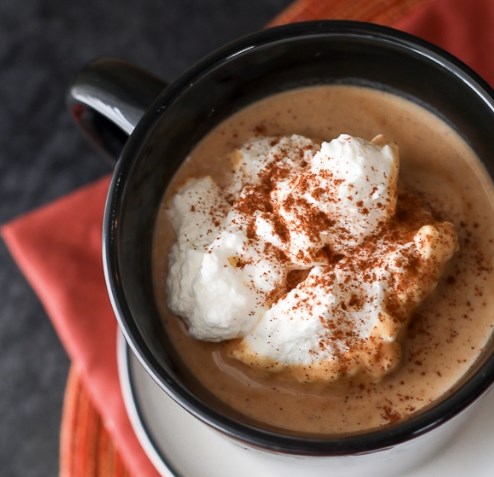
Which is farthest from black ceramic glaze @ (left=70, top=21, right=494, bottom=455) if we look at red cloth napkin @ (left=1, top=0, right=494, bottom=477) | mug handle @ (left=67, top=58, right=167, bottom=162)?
red cloth napkin @ (left=1, top=0, right=494, bottom=477)

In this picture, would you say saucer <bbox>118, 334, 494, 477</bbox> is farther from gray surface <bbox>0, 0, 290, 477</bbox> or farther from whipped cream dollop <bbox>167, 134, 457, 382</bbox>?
gray surface <bbox>0, 0, 290, 477</bbox>

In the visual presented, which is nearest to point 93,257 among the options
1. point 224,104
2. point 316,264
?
point 224,104

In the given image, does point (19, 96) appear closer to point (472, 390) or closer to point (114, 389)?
point (114, 389)

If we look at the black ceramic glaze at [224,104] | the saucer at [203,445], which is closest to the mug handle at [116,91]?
the black ceramic glaze at [224,104]

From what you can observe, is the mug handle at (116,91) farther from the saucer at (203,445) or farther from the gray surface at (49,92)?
the gray surface at (49,92)

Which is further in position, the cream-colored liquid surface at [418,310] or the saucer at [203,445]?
the saucer at [203,445]

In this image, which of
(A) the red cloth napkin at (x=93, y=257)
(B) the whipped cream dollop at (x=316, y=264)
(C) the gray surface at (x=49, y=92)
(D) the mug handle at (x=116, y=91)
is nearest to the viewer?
(B) the whipped cream dollop at (x=316, y=264)

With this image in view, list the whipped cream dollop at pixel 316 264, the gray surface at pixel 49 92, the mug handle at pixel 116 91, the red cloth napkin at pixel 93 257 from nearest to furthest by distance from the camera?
1. the whipped cream dollop at pixel 316 264
2. the mug handle at pixel 116 91
3. the red cloth napkin at pixel 93 257
4. the gray surface at pixel 49 92
